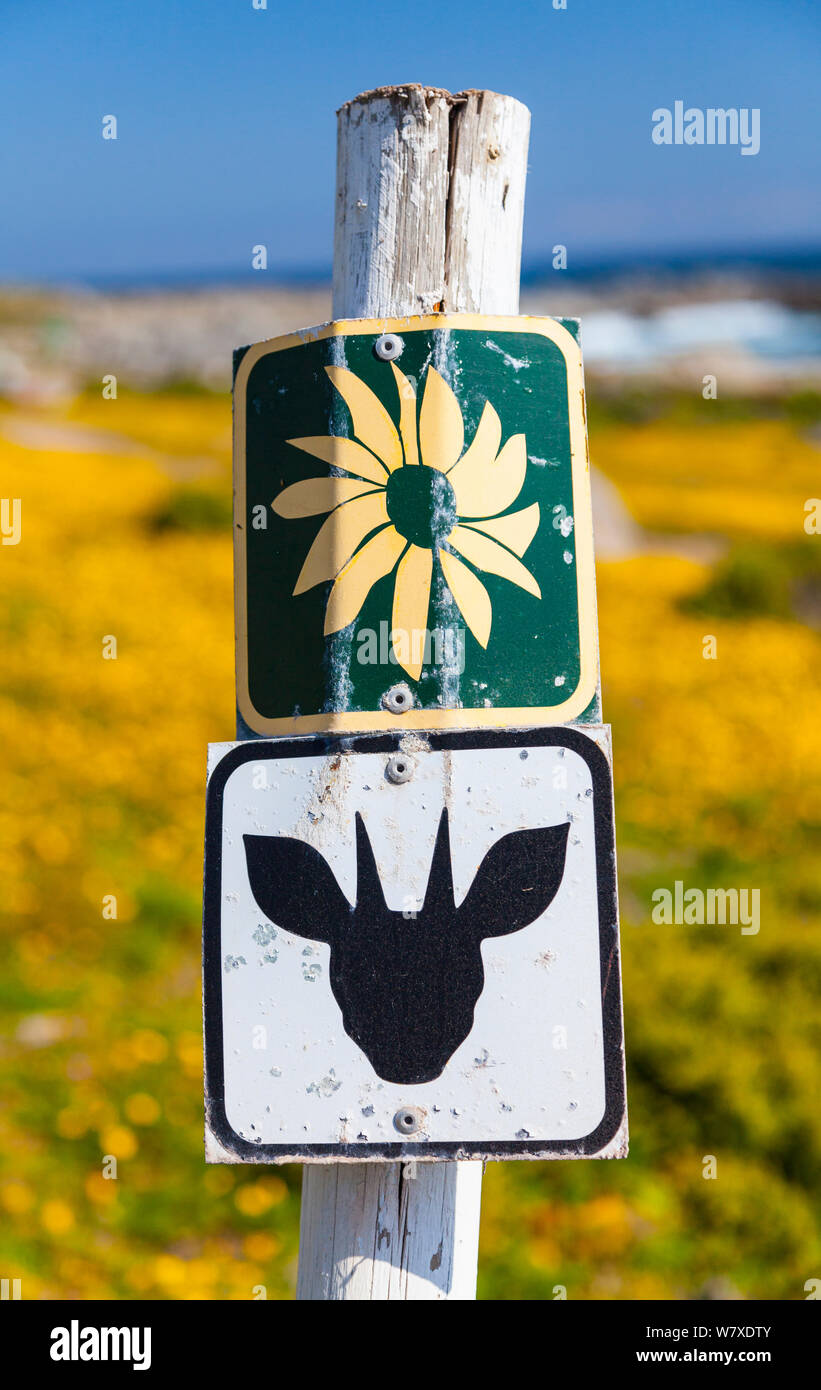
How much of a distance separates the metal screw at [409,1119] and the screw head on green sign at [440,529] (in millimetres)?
579

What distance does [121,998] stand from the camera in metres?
5.05

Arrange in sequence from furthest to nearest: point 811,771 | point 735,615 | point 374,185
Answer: point 735,615, point 811,771, point 374,185

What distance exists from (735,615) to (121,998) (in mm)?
7460

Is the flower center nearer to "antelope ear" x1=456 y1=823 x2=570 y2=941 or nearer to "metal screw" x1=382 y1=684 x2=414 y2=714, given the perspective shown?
"metal screw" x1=382 y1=684 x2=414 y2=714

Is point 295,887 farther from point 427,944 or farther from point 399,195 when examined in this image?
point 399,195

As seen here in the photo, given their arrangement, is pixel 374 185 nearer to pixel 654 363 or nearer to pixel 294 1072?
pixel 294 1072

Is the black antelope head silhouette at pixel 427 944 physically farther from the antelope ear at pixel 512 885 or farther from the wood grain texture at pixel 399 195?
the wood grain texture at pixel 399 195

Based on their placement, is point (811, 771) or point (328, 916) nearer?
point (328, 916)

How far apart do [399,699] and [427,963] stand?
1.33ft

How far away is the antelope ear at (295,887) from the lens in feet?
5.77

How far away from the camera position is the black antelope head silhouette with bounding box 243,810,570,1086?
5.67ft

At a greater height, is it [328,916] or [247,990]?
[328,916]
